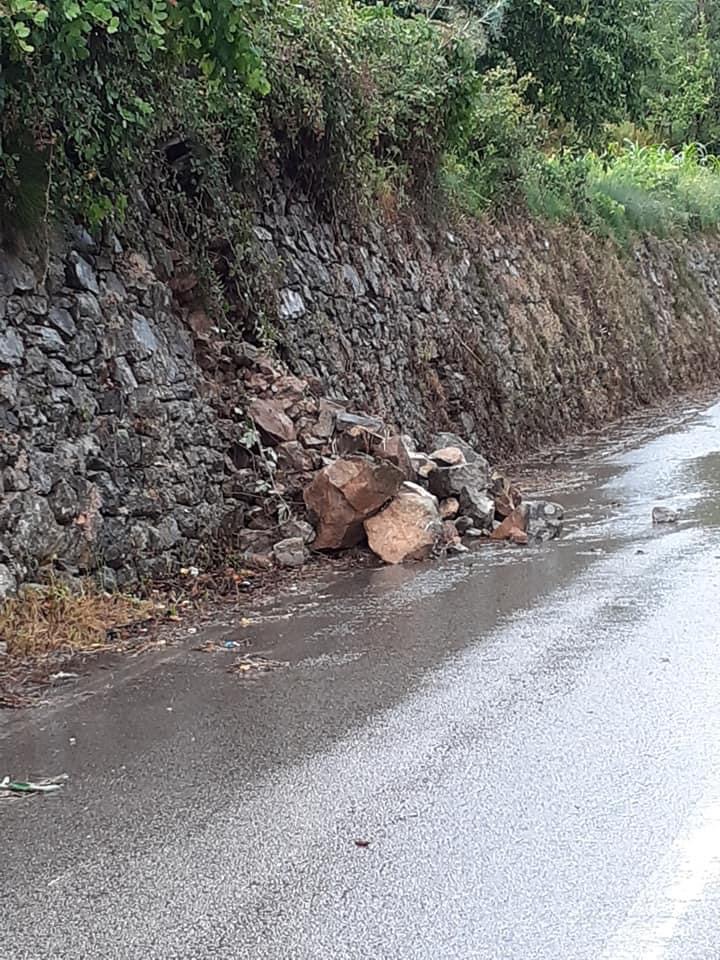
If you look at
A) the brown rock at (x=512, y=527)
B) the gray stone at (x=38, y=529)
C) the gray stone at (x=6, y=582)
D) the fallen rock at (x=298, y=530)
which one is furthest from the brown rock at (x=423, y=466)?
the gray stone at (x=6, y=582)

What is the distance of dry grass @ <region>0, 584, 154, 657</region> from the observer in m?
7.64

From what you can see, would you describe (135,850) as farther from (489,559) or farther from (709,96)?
(709,96)

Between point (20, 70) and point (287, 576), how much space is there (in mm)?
4344

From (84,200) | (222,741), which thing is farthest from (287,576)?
(222,741)

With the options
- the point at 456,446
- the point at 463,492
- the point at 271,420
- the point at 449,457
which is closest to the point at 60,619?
the point at 271,420

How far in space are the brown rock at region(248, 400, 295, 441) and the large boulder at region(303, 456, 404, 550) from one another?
693 millimetres

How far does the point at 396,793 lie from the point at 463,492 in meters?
6.64

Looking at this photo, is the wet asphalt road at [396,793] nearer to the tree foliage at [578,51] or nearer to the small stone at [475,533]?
the small stone at [475,533]

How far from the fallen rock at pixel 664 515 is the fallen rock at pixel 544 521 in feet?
3.02

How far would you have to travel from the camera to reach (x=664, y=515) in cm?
1167

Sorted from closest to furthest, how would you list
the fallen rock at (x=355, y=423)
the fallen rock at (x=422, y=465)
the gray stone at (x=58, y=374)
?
the gray stone at (x=58, y=374), the fallen rock at (x=355, y=423), the fallen rock at (x=422, y=465)

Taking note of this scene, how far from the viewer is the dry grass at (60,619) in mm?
7645

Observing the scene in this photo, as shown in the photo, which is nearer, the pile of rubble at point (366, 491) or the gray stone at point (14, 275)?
the gray stone at point (14, 275)

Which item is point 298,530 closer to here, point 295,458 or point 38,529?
point 295,458
